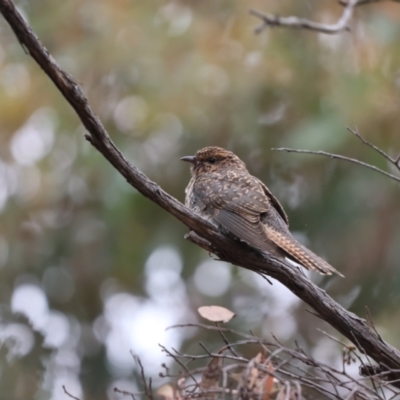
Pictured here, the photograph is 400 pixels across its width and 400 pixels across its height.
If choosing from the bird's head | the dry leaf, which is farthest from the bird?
the dry leaf

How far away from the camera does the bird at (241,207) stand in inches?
176

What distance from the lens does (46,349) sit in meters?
9.52

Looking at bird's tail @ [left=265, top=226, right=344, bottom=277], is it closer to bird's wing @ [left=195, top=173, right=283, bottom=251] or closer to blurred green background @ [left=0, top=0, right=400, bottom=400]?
bird's wing @ [left=195, top=173, right=283, bottom=251]

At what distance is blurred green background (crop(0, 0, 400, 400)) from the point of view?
8.45 meters

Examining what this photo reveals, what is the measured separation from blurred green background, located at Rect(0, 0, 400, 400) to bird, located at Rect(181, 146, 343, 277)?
2.22m

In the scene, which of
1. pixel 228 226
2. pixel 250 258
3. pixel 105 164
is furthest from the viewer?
pixel 105 164

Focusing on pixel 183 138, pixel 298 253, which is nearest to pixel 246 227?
pixel 298 253

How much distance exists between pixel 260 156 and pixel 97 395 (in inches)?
145

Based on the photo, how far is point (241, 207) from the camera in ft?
16.5

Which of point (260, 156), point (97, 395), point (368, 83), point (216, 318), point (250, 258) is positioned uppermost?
point (368, 83)

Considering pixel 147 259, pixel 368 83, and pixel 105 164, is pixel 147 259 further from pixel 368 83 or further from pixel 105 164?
pixel 368 83

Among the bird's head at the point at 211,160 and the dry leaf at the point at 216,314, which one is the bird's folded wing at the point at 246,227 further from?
the bird's head at the point at 211,160

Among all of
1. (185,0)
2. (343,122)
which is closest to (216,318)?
(343,122)

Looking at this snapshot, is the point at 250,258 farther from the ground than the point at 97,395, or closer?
farther from the ground
